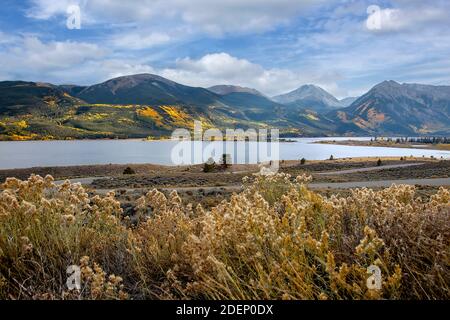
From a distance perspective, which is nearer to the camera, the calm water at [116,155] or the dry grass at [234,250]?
the dry grass at [234,250]

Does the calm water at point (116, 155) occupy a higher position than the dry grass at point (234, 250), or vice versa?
the dry grass at point (234, 250)

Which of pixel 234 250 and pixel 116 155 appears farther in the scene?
pixel 116 155

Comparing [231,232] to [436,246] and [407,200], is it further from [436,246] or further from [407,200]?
[407,200]

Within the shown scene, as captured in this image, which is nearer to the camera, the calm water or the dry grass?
the dry grass

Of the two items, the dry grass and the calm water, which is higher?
the dry grass

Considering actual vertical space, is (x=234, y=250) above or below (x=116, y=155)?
above

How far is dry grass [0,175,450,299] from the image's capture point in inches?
132

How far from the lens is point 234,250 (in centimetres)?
423

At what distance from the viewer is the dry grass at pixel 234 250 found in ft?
11.0
